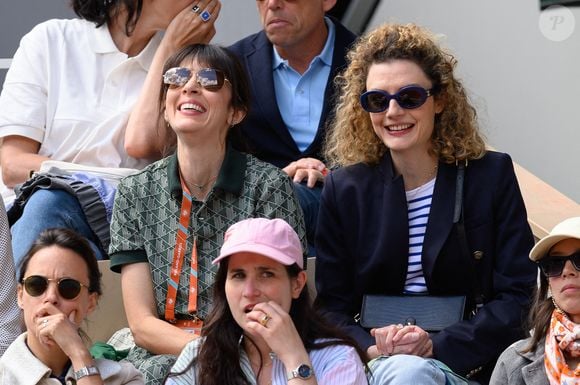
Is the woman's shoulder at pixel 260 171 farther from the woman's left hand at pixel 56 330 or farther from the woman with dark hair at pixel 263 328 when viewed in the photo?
the woman's left hand at pixel 56 330

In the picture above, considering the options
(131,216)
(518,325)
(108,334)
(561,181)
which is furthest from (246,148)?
(561,181)

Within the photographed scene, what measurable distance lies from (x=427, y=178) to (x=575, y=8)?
5.90 feet

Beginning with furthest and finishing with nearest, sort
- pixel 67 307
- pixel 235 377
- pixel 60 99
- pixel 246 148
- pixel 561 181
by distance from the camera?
pixel 561 181
pixel 60 99
pixel 246 148
pixel 67 307
pixel 235 377

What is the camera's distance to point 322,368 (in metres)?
3.74

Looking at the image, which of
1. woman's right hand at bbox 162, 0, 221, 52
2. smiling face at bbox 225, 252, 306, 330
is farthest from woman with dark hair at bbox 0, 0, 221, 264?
smiling face at bbox 225, 252, 306, 330

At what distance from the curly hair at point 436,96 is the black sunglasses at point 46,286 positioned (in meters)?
1.15

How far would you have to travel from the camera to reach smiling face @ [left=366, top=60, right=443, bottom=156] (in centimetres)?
446

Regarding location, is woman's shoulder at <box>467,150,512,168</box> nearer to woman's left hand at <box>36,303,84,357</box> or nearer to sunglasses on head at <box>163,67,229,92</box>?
sunglasses on head at <box>163,67,229,92</box>

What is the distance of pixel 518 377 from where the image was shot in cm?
388

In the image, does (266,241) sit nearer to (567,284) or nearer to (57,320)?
(57,320)

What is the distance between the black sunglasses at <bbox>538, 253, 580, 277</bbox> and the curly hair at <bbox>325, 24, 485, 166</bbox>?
757mm

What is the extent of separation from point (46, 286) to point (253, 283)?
2.18ft

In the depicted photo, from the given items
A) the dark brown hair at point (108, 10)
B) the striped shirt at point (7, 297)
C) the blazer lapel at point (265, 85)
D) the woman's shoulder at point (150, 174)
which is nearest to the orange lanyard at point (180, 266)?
the woman's shoulder at point (150, 174)

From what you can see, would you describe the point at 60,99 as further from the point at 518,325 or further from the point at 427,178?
the point at 518,325
